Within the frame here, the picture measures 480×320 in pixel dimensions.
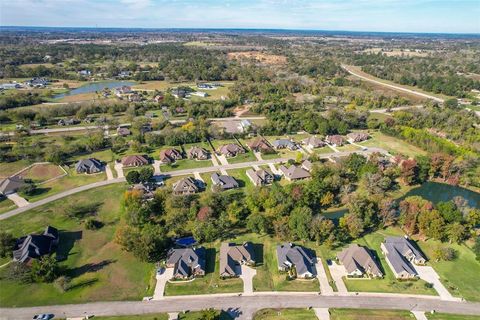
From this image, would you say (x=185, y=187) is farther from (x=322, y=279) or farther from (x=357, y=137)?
(x=357, y=137)

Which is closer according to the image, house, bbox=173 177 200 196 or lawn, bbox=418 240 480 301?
lawn, bbox=418 240 480 301

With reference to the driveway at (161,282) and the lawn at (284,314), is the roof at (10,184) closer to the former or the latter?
the driveway at (161,282)

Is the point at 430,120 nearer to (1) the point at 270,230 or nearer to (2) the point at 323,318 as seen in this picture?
(1) the point at 270,230

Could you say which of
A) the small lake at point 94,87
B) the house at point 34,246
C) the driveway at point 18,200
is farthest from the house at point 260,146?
the small lake at point 94,87

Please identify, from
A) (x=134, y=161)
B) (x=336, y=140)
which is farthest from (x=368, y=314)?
(x=336, y=140)

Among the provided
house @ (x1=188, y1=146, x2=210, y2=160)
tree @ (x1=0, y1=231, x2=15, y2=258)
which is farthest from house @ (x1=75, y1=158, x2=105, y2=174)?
tree @ (x1=0, y1=231, x2=15, y2=258)

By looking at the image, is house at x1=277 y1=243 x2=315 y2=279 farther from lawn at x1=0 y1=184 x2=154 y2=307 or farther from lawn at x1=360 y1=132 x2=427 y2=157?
lawn at x1=360 y1=132 x2=427 y2=157

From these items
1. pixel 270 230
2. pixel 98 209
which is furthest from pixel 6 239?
pixel 270 230
